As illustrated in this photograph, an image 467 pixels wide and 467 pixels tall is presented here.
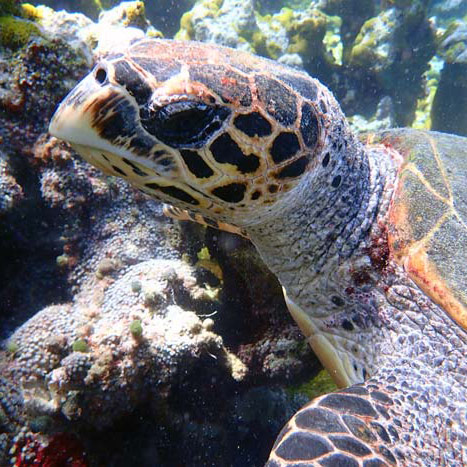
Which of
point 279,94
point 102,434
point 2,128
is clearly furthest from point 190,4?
point 102,434

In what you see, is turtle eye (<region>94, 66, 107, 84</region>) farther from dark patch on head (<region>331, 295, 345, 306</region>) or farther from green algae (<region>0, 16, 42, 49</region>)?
green algae (<region>0, 16, 42, 49</region>)

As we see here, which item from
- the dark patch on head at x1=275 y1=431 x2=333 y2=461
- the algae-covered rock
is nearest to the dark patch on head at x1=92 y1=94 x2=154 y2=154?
the dark patch on head at x1=275 y1=431 x2=333 y2=461

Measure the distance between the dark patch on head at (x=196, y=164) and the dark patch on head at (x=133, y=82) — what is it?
0.66 feet

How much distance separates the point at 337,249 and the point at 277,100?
2.75 feet

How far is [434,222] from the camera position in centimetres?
158

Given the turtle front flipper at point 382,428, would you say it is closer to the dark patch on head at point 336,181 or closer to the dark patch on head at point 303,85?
the dark patch on head at point 336,181

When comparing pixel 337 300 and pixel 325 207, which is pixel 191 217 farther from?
pixel 337 300

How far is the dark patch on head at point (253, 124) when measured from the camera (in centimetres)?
120

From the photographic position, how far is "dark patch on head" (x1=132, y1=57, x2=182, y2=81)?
108 cm

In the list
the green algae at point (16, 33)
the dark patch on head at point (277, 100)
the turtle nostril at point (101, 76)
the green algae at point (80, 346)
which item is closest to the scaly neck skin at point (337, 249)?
the dark patch on head at point (277, 100)

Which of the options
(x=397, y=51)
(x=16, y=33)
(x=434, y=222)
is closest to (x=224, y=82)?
(x=434, y=222)

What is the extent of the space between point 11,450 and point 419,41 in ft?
25.0

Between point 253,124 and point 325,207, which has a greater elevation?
point 253,124

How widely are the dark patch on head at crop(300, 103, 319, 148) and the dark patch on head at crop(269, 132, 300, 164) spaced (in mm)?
58
